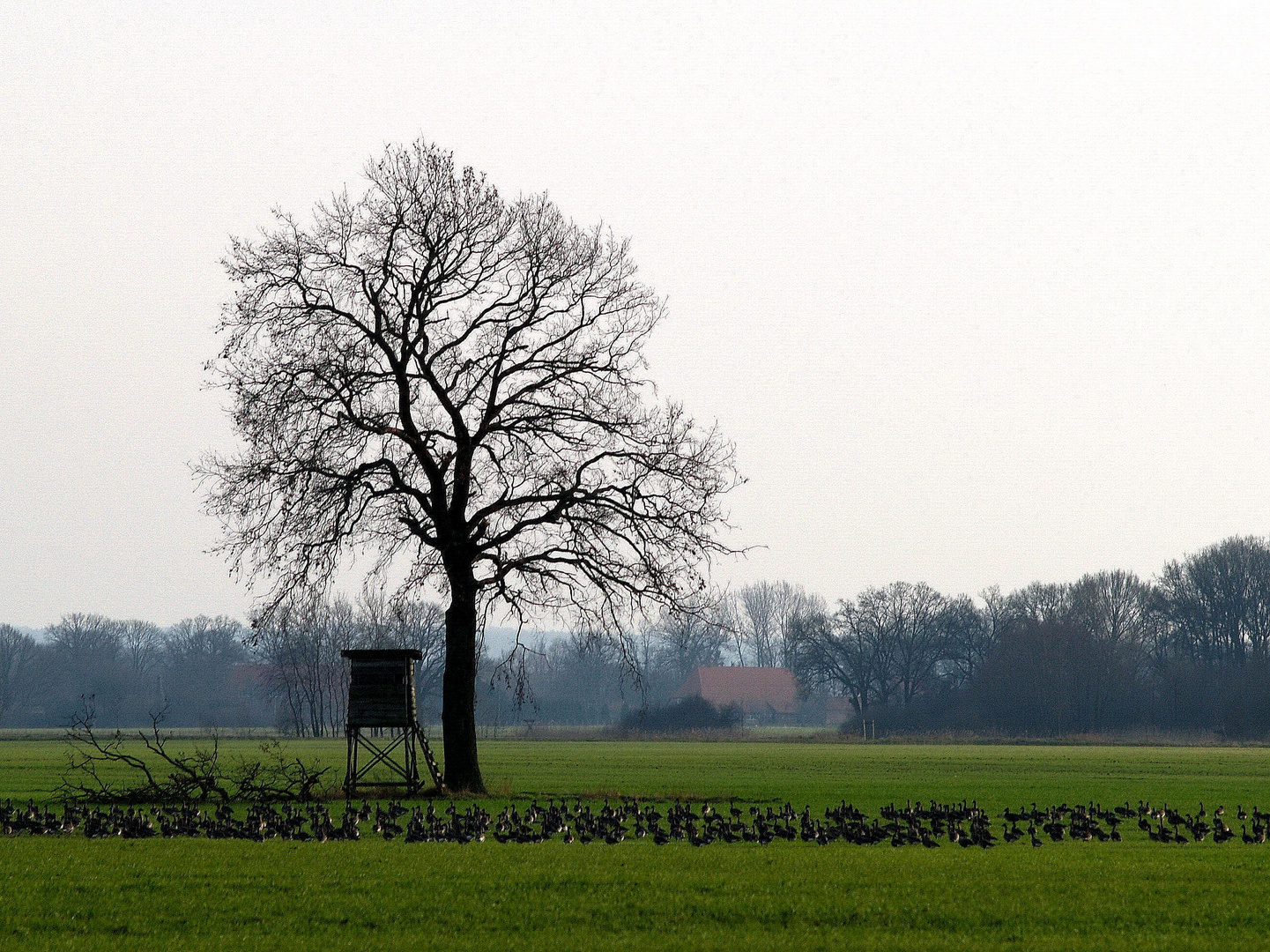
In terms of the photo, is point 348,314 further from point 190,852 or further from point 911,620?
point 911,620

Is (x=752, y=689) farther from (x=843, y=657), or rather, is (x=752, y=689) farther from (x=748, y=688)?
(x=843, y=657)

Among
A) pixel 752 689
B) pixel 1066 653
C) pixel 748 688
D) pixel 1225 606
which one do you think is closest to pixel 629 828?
pixel 1066 653

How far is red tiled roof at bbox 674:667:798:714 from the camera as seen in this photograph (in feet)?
495

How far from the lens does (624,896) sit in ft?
41.9

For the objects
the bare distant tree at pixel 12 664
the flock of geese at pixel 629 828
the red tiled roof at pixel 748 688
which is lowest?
the flock of geese at pixel 629 828

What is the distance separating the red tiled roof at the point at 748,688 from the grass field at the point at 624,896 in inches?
5228

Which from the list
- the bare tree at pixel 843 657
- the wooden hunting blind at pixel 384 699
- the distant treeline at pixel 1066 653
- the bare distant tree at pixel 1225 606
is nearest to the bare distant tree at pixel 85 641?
the distant treeline at pixel 1066 653

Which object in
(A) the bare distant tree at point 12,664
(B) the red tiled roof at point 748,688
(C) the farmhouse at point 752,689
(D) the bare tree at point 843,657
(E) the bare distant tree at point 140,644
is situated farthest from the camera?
(E) the bare distant tree at point 140,644

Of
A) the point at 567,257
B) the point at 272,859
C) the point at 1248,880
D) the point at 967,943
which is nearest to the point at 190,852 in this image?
the point at 272,859

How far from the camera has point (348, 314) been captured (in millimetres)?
27891

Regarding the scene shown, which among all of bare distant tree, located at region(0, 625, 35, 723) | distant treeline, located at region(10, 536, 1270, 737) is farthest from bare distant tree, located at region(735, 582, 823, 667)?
bare distant tree, located at region(0, 625, 35, 723)

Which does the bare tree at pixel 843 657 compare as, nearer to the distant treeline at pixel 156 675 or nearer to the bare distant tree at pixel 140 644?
the distant treeline at pixel 156 675

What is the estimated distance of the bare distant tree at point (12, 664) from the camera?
452ft

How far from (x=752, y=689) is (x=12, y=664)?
275ft
